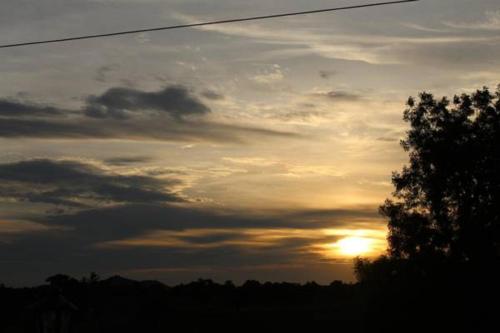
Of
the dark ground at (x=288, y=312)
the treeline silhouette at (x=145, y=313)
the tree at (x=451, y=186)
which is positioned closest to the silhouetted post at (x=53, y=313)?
the dark ground at (x=288, y=312)

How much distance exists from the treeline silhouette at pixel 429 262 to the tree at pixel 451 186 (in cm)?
5

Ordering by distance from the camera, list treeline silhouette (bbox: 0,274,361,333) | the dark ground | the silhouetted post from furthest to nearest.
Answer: treeline silhouette (bbox: 0,274,361,333) → the dark ground → the silhouetted post

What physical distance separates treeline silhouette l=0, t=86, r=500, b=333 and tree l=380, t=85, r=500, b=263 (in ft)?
0.16

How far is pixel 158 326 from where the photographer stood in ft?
134

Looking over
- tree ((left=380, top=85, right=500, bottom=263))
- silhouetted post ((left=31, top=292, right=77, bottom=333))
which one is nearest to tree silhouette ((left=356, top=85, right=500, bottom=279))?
tree ((left=380, top=85, right=500, bottom=263))

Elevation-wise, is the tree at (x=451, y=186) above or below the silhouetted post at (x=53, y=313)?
above

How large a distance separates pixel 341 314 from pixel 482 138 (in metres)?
12.5

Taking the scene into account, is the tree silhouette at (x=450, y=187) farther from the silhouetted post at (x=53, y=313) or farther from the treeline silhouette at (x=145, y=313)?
the silhouetted post at (x=53, y=313)

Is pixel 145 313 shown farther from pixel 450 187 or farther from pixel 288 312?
pixel 450 187

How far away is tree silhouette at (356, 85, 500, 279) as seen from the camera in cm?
3591

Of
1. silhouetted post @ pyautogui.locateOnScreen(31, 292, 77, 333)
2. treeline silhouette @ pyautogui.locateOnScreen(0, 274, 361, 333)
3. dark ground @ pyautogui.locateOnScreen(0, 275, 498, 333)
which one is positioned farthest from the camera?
treeline silhouette @ pyautogui.locateOnScreen(0, 274, 361, 333)

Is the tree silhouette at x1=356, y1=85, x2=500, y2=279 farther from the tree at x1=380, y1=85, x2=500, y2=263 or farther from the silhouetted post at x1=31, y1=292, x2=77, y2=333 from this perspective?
the silhouetted post at x1=31, y1=292, x2=77, y2=333

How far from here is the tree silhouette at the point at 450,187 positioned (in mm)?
35906

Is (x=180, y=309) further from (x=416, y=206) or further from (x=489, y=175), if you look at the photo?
(x=489, y=175)
